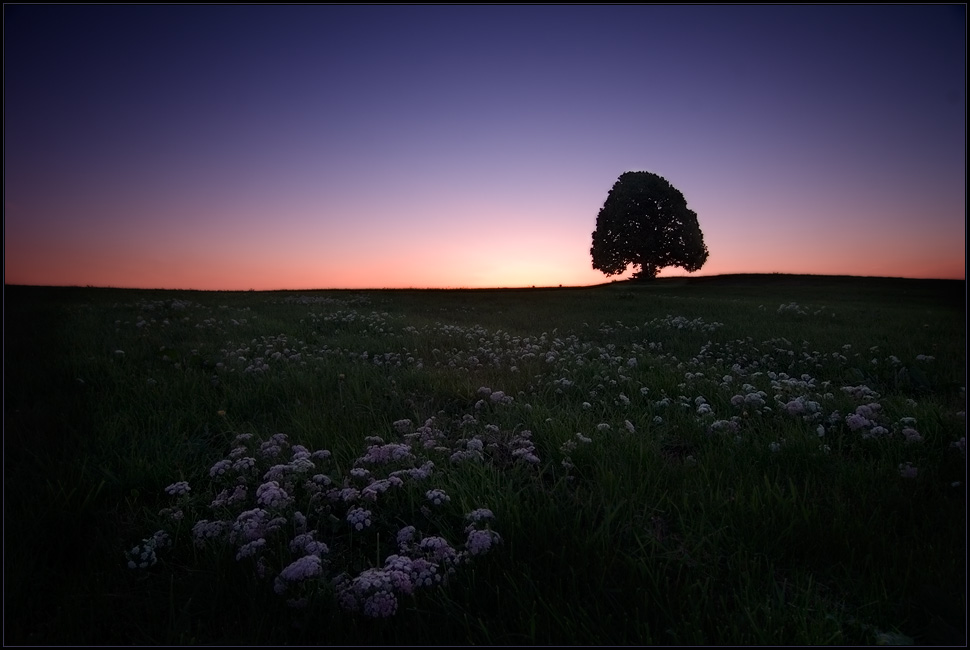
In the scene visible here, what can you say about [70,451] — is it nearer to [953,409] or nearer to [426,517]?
[426,517]

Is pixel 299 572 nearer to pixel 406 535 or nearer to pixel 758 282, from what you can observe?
pixel 406 535

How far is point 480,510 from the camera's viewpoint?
2.70m

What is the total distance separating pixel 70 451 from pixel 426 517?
10.6 ft

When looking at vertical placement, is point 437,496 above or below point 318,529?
above

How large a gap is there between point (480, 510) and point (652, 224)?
44972 millimetres

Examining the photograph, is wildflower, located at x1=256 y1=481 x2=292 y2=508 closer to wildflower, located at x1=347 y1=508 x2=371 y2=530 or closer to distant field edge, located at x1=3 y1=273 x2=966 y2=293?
wildflower, located at x1=347 y1=508 x2=371 y2=530

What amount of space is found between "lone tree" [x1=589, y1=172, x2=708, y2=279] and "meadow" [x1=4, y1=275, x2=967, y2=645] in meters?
39.6

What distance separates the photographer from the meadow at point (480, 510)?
2.14 m

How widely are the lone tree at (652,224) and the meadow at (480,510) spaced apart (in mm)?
39581

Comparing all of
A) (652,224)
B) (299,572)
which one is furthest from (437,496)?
(652,224)

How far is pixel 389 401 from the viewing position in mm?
5441

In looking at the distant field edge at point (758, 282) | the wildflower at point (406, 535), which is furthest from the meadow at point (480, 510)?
the distant field edge at point (758, 282)

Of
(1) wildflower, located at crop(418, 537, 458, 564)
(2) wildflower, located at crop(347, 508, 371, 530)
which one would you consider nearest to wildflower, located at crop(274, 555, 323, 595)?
(2) wildflower, located at crop(347, 508, 371, 530)

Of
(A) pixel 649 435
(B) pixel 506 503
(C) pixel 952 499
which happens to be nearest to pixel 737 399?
(A) pixel 649 435
